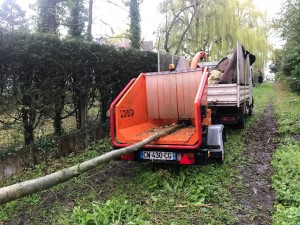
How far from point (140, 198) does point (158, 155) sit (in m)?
0.90

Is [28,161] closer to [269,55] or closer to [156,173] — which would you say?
[156,173]

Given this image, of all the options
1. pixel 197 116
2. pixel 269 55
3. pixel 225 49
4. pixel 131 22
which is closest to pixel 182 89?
pixel 197 116

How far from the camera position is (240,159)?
5.77m

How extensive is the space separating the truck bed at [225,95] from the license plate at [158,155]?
12.3 feet

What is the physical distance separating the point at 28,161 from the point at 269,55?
91.4ft

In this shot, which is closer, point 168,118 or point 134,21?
point 168,118

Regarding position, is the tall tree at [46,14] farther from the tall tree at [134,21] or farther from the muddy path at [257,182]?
the muddy path at [257,182]

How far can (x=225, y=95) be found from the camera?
786 centimetres

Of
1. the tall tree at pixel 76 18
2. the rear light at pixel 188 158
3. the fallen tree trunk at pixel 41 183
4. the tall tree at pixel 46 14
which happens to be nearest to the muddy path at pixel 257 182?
the rear light at pixel 188 158

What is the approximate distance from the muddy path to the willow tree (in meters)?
11.4

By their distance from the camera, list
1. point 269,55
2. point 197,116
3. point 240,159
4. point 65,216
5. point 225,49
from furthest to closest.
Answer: point 269,55, point 225,49, point 240,159, point 197,116, point 65,216

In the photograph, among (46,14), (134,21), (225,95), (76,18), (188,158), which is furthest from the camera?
(134,21)

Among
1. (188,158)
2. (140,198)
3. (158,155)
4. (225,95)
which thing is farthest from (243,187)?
(225,95)

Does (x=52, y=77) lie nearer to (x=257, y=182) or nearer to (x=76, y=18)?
(x=257, y=182)
